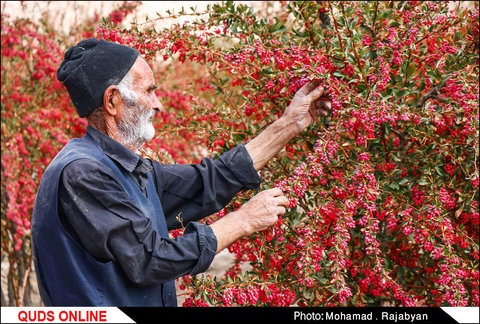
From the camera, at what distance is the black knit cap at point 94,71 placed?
219 centimetres

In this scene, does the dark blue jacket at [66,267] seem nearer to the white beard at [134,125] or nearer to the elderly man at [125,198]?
the elderly man at [125,198]

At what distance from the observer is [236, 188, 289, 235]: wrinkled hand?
221cm

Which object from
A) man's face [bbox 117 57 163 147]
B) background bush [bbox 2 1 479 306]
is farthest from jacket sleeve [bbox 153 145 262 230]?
man's face [bbox 117 57 163 147]

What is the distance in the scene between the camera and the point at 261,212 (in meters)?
2.22

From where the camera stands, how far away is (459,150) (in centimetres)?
269

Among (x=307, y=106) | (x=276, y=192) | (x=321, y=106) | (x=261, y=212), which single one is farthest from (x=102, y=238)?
(x=321, y=106)

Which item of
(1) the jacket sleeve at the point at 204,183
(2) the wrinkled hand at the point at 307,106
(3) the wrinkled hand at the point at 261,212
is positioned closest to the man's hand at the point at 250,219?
(3) the wrinkled hand at the point at 261,212

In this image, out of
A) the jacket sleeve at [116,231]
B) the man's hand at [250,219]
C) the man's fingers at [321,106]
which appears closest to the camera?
the jacket sleeve at [116,231]

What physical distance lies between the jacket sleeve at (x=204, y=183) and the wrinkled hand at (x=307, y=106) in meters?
0.28

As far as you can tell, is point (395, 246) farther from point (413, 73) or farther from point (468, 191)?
point (413, 73)

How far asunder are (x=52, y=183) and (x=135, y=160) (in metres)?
0.34

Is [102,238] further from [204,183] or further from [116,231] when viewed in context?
[204,183]

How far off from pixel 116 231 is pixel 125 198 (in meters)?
0.13

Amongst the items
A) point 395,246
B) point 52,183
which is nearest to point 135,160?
point 52,183
